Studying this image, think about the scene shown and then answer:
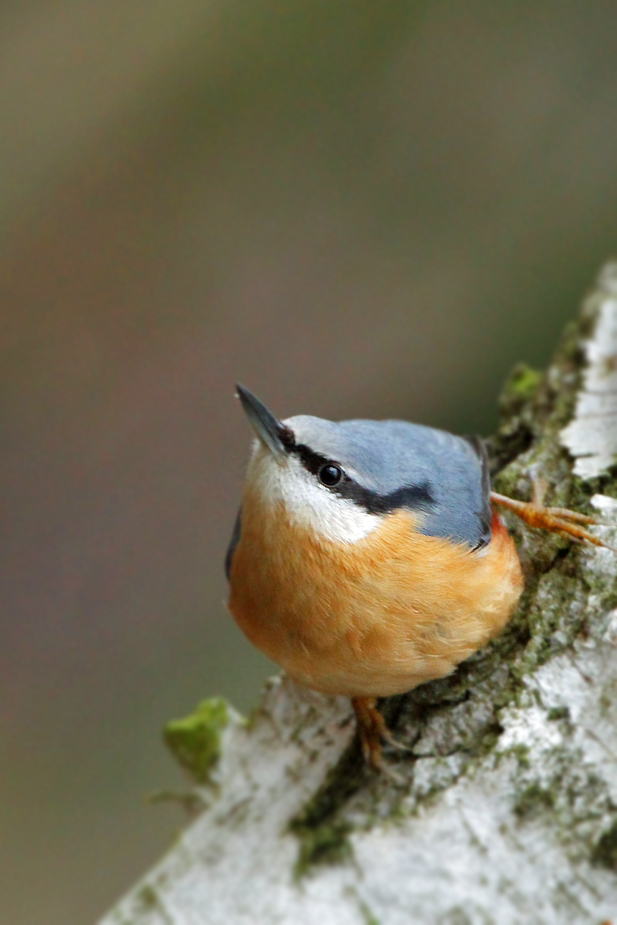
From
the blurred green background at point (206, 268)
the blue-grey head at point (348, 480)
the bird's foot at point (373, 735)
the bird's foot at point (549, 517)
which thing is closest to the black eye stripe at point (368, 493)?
the blue-grey head at point (348, 480)

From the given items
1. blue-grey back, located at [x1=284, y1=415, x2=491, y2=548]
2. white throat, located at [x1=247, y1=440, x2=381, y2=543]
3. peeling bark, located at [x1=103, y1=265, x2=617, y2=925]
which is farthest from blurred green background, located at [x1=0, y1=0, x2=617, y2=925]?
white throat, located at [x1=247, y1=440, x2=381, y2=543]

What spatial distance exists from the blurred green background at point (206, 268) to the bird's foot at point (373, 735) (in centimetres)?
311

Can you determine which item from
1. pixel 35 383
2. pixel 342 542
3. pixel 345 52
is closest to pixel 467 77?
pixel 345 52

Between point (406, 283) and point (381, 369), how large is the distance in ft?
2.36

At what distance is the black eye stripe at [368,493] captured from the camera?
2.33 meters

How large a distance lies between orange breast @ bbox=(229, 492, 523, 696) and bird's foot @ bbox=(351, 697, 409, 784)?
87mm

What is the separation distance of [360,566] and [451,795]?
25.0 inches

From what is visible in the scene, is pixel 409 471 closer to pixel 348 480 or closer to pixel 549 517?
pixel 348 480

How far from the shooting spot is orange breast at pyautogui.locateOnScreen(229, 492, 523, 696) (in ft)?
7.32

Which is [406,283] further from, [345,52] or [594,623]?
[594,623]

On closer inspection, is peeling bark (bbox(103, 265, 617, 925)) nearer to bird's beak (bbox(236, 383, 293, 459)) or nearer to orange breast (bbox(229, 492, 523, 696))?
orange breast (bbox(229, 492, 523, 696))

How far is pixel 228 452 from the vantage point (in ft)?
9.11

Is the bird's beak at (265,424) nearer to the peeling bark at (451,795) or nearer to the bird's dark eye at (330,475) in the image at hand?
the bird's dark eye at (330,475)

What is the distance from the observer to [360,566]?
2.29 m
